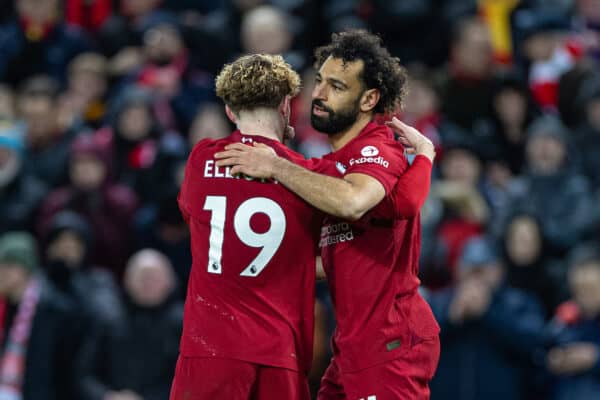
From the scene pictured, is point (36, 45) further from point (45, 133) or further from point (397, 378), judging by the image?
point (397, 378)

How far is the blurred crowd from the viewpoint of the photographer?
10.1 metres

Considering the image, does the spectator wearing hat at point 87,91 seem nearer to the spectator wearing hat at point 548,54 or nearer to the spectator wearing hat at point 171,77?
the spectator wearing hat at point 171,77

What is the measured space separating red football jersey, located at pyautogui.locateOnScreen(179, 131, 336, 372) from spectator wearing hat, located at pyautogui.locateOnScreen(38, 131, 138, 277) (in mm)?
4759

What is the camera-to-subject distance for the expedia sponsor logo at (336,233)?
6.93 m

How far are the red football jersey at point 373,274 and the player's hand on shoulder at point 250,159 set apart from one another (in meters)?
0.40

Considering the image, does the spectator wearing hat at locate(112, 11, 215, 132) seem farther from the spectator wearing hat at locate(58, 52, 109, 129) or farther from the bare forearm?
the bare forearm

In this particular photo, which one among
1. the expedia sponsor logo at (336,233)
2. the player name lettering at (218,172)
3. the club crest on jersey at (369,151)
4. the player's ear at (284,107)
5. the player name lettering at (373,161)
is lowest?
the expedia sponsor logo at (336,233)

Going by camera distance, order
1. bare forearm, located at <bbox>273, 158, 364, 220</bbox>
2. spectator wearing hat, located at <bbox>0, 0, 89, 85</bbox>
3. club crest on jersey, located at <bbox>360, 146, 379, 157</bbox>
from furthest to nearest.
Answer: spectator wearing hat, located at <bbox>0, 0, 89, 85</bbox> < club crest on jersey, located at <bbox>360, 146, 379, 157</bbox> < bare forearm, located at <bbox>273, 158, 364, 220</bbox>

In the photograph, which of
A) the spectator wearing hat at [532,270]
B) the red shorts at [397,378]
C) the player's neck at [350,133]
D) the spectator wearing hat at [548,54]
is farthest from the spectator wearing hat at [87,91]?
the red shorts at [397,378]

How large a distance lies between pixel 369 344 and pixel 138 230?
16.3 feet

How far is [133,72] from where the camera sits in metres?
13.6

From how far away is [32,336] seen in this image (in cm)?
1049

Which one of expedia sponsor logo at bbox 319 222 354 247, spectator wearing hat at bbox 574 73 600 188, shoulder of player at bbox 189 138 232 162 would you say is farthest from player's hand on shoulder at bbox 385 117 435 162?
spectator wearing hat at bbox 574 73 600 188

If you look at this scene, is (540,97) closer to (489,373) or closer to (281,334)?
(489,373)
